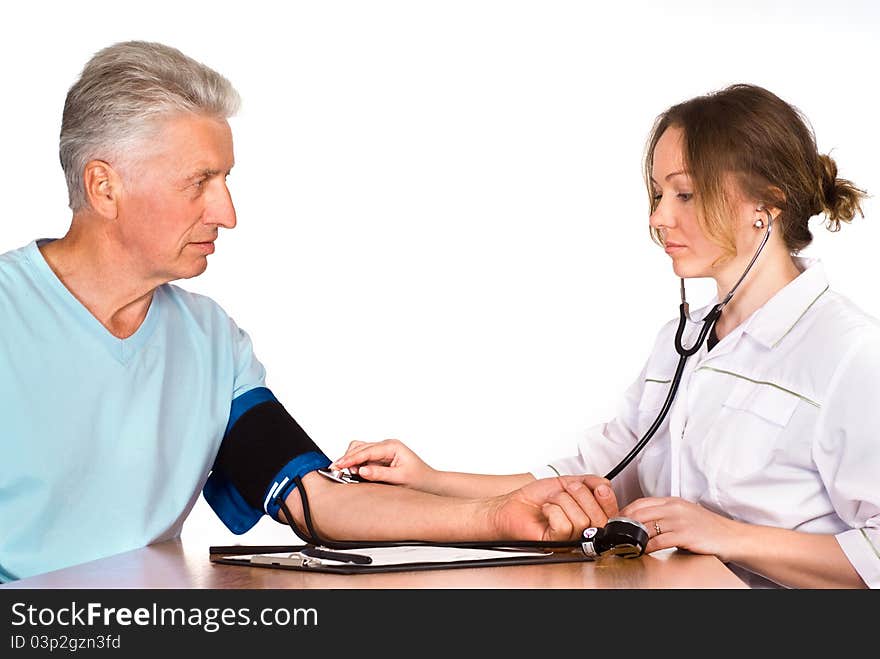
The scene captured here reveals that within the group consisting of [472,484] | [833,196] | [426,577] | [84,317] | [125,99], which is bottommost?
[472,484]

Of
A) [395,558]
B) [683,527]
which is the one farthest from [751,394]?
[395,558]

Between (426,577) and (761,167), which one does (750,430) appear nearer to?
(761,167)

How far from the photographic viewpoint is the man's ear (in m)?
1.67

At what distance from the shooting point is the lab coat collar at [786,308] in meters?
1.67

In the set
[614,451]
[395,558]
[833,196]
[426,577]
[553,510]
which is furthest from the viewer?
[614,451]

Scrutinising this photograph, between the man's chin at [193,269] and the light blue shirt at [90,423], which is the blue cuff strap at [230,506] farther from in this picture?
the man's chin at [193,269]

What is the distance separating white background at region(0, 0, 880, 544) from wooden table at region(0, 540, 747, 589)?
90.5 inches

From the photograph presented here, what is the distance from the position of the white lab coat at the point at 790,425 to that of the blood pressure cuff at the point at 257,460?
571 millimetres

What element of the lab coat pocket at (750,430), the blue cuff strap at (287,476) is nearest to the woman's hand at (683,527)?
the lab coat pocket at (750,430)

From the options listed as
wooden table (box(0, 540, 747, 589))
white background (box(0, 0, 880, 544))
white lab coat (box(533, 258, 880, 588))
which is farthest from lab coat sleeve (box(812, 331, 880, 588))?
white background (box(0, 0, 880, 544))

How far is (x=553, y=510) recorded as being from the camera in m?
1.36

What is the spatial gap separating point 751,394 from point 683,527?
37 centimetres

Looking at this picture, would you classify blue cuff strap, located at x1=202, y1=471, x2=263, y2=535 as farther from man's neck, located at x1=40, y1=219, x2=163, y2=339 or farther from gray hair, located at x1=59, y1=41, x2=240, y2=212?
gray hair, located at x1=59, y1=41, x2=240, y2=212
